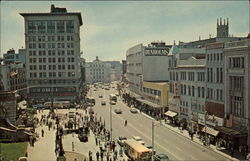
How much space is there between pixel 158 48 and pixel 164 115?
1143 inches

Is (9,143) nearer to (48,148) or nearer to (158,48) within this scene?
(48,148)

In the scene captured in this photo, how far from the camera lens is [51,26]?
12544 centimetres

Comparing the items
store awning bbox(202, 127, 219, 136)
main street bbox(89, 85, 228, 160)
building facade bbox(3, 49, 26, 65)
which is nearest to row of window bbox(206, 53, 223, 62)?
store awning bbox(202, 127, 219, 136)

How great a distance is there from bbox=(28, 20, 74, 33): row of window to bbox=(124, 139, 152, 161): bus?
3389 inches

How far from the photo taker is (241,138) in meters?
48.5

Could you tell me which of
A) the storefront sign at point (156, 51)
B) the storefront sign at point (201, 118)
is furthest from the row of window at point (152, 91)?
the storefront sign at point (201, 118)

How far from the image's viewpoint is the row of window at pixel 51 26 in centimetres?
12481

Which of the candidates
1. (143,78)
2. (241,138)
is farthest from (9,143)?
(143,78)

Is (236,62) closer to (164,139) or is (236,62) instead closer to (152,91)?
(164,139)

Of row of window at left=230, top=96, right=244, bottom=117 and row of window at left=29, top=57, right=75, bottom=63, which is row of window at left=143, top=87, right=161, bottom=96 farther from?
row of window at left=230, top=96, right=244, bottom=117

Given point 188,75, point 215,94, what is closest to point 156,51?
point 188,75

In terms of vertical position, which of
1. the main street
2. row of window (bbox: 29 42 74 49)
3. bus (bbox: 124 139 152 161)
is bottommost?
the main street

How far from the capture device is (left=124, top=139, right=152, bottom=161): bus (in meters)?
41.8

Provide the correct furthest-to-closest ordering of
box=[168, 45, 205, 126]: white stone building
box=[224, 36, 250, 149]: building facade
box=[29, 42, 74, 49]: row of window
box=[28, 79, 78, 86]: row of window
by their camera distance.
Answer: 1. box=[28, 79, 78, 86]: row of window
2. box=[29, 42, 74, 49]: row of window
3. box=[168, 45, 205, 126]: white stone building
4. box=[224, 36, 250, 149]: building facade
